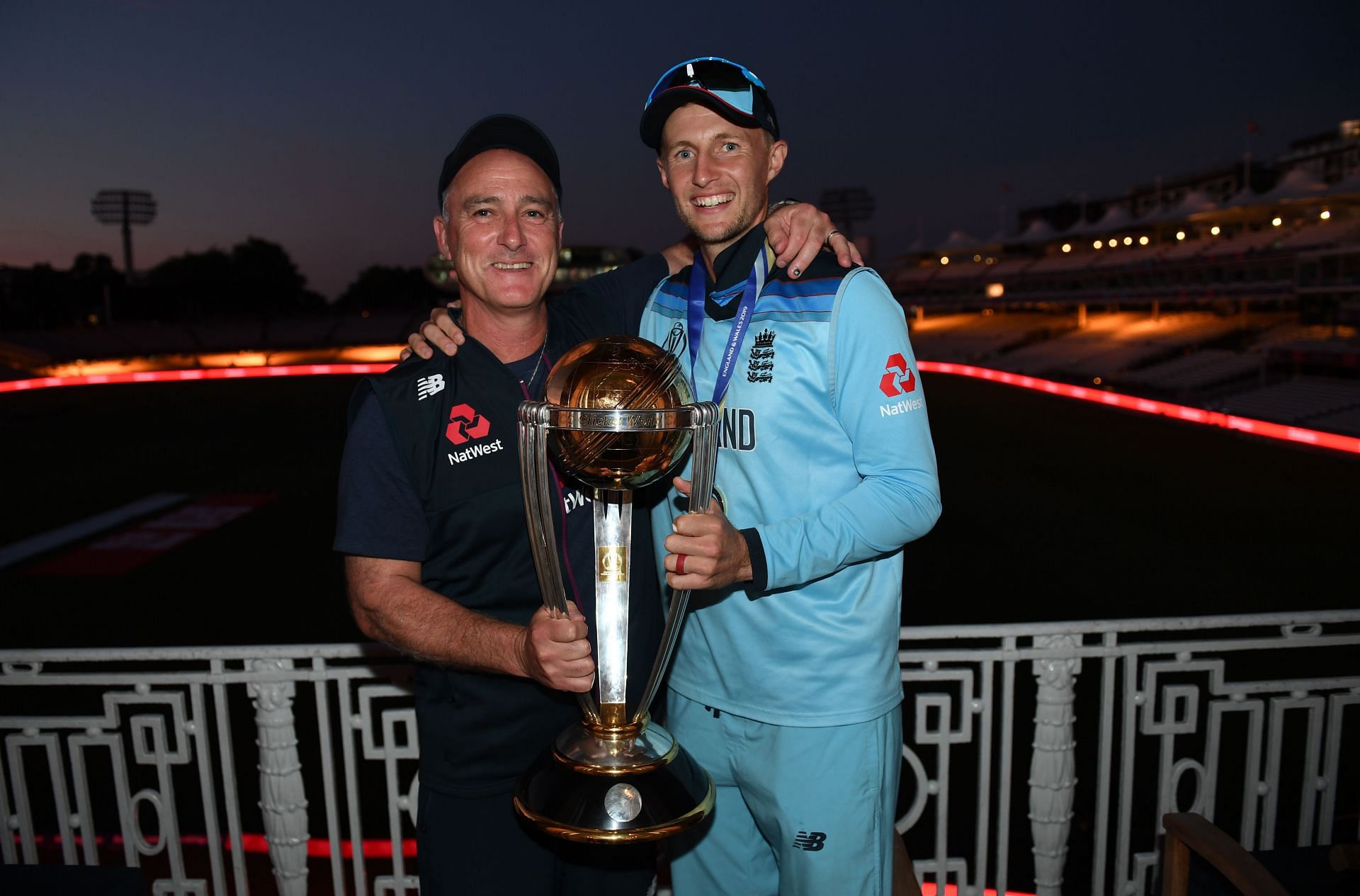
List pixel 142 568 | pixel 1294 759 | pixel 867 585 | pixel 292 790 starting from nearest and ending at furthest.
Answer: pixel 867 585, pixel 292 790, pixel 1294 759, pixel 142 568

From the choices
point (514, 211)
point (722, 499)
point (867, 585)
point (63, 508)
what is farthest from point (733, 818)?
point (63, 508)

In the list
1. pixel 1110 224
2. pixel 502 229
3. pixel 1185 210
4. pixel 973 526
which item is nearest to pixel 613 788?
pixel 502 229

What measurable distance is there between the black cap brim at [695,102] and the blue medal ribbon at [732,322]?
0.94ft

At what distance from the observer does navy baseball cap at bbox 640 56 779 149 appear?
6.41 feet

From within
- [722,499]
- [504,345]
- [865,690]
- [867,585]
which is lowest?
[865,690]

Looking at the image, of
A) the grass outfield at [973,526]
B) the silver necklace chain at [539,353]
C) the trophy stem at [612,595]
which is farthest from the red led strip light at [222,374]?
→ the trophy stem at [612,595]

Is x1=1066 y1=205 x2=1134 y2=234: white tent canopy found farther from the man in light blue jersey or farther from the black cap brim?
the man in light blue jersey

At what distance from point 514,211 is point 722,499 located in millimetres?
805

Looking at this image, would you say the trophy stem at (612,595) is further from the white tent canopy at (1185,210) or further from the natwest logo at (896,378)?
the white tent canopy at (1185,210)

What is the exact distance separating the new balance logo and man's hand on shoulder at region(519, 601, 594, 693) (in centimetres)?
65

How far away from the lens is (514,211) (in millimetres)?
1980

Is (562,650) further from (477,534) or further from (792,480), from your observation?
(792,480)

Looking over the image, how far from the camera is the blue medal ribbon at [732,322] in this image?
6.24ft

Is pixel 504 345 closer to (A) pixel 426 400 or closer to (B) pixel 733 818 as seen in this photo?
(A) pixel 426 400
